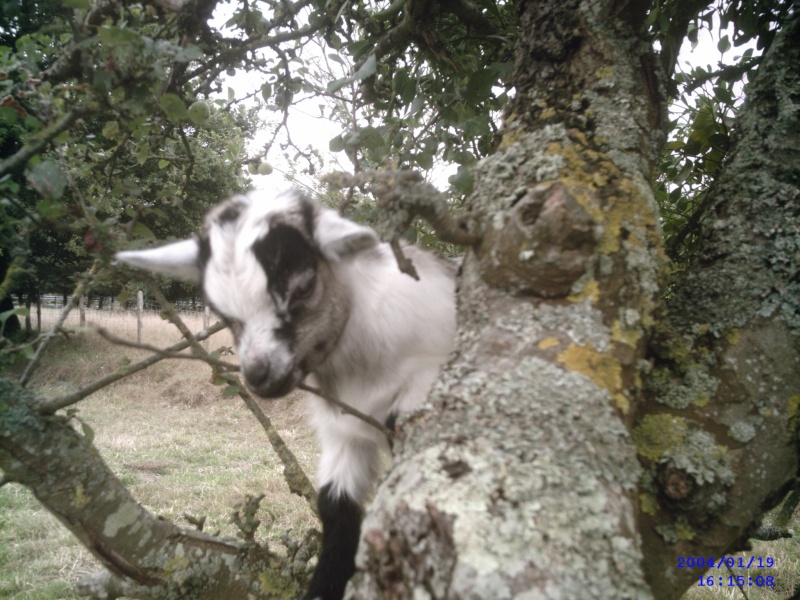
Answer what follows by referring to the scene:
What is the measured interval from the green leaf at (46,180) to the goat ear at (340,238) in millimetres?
778

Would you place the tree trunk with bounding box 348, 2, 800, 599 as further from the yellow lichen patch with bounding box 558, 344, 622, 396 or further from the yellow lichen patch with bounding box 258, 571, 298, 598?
the yellow lichen patch with bounding box 258, 571, 298, 598

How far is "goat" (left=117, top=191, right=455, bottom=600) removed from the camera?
167 centimetres

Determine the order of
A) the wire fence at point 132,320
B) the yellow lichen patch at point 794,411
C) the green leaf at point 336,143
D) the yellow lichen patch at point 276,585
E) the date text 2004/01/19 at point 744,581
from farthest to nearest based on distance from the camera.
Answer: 1. the wire fence at point 132,320
2. the date text 2004/01/19 at point 744,581
3. the green leaf at point 336,143
4. the yellow lichen patch at point 276,585
5. the yellow lichen patch at point 794,411

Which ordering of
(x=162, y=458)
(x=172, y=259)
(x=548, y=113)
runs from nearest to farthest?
(x=548, y=113) < (x=172, y=259) < (x=162, y=458)

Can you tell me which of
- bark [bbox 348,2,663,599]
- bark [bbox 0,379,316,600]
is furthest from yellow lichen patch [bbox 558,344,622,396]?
bark [bbox 0,379,316,600]

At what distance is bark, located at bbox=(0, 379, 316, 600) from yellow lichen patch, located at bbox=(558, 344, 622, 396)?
134 cm

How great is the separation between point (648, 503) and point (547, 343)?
0.39 metres

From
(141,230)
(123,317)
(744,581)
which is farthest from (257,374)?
(123,317)

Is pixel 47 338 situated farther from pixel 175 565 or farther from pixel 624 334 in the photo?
pixel 624 334

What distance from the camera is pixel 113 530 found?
5.07ft

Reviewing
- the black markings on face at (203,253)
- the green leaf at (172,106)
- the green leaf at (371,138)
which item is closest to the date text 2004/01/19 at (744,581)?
the green leaf at (371,138)

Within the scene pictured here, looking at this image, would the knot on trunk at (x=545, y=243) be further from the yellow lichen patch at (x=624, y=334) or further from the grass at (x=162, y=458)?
the grass at (x=162, y=458)

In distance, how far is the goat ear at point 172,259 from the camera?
176cm

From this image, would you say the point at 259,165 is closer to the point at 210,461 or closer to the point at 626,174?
the point at 626,174
